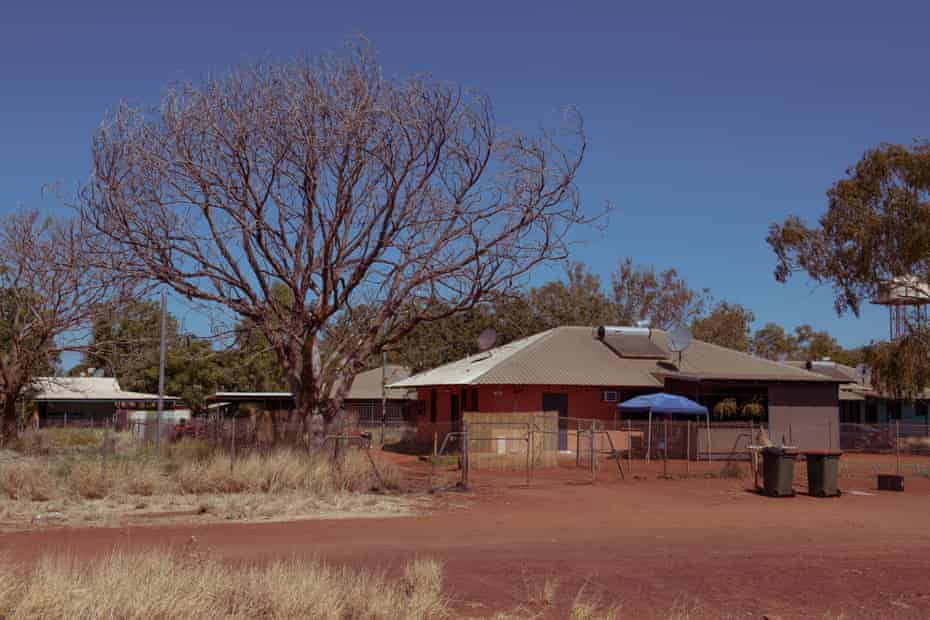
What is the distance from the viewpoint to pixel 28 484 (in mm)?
19781

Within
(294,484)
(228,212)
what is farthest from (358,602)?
(228,212)

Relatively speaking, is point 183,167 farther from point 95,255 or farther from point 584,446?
point 584,446

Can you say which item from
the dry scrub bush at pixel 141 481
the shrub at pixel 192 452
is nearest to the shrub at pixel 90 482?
the dry scrub bush at pixel 141 481

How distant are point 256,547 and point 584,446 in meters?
22.9

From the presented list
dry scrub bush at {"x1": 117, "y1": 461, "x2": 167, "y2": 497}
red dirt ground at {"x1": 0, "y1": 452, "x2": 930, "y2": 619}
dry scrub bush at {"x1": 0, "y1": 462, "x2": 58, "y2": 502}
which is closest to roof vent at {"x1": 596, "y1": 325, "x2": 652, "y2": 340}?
red dirt ground at {"x1": 0, "y1": 452, "x2": 930, "y2": 619}

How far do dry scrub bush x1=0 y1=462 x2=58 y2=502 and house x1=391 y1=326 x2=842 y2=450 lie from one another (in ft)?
59.3

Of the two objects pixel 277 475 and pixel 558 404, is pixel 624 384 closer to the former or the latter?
pixel 558 404

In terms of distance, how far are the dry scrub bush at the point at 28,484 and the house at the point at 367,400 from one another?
91.4ft

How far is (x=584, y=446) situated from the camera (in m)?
35.8

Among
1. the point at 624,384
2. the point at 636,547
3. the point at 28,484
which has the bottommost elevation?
the point at 636,547

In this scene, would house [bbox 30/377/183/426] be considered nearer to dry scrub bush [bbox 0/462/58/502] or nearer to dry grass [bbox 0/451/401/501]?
dry grass [bbox 0/451/401/501]

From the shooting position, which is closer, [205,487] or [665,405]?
[205,487]

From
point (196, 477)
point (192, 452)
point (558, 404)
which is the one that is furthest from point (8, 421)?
point (558, 404)

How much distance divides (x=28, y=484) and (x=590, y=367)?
24.1 m
